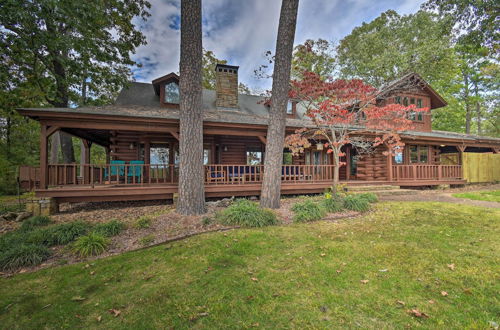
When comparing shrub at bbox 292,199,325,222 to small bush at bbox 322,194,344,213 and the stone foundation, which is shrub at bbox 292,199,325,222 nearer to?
small bush at bbox 322,194,344,213

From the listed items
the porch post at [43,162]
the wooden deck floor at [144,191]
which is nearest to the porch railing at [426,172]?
the wooden deck floor at [144,191]

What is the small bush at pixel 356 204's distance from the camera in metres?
6.59

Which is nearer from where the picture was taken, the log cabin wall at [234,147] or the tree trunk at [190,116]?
the tree trunk at [190,116]

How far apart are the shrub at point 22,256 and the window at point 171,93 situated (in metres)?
8.92

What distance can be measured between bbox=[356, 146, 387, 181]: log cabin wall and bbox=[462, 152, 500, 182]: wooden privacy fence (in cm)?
568

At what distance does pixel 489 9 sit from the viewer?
9453mm

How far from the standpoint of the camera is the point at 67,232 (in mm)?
4562

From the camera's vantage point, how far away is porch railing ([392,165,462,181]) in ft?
39.2

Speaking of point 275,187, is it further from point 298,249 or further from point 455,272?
point 455,272

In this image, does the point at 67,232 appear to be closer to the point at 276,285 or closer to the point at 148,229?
the point at 148,229

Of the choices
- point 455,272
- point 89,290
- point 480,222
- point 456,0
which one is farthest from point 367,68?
point 89,290

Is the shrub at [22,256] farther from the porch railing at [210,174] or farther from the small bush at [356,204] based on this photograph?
the small bush at [356,204]

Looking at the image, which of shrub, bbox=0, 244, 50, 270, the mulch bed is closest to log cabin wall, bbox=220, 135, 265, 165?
the mulch bed

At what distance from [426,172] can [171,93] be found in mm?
14882
